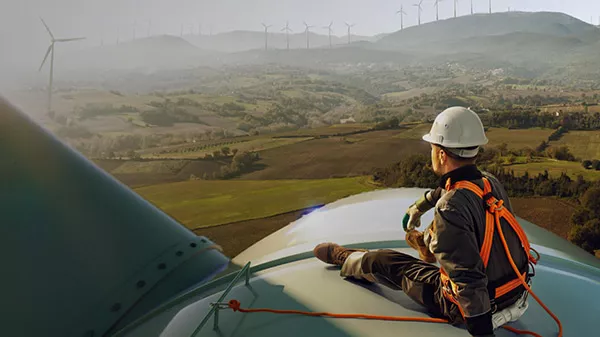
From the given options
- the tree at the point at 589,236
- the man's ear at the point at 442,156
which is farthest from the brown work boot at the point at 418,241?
the tree at the point at 589,236

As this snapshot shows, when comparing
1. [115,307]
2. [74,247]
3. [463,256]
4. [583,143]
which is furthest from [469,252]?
[583,143]

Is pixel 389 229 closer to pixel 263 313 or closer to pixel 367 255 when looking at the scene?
pixel 367 255

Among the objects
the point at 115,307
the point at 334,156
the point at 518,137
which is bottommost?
the point at 115,307

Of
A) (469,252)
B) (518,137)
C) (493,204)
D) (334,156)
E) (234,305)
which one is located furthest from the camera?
(334,156)

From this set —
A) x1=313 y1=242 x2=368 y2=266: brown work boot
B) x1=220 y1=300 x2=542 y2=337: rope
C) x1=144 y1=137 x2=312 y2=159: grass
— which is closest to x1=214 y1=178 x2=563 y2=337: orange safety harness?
x1=220 y1=300 x2=542 y2=337: rope

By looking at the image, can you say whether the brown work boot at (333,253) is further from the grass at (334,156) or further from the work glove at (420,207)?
the grass at (334,156)

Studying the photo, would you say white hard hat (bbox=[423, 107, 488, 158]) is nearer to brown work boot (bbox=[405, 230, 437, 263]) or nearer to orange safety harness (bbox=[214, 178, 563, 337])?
orange safety harness (bbox=[214, 178, 563, 337])

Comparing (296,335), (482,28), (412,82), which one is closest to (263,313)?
(296,335)

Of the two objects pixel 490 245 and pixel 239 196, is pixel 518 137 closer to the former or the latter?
pixel 239 196
